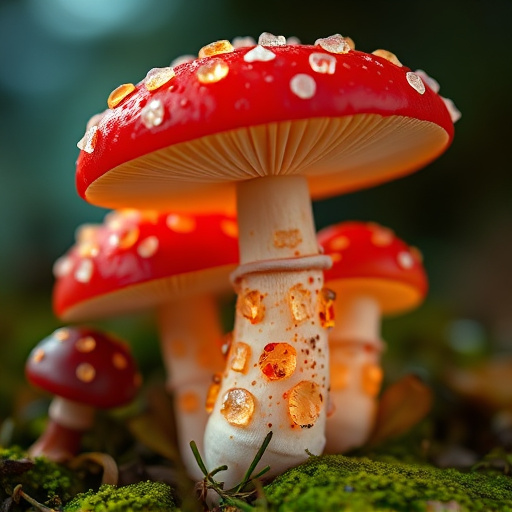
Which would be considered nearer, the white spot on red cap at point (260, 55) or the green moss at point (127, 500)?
the white spot on red cap at point (260, 55)

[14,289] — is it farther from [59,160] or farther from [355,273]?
[355,273]

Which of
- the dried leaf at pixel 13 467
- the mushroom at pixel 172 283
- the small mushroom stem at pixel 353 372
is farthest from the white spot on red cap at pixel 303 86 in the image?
the dried leaf at pixel 13 467

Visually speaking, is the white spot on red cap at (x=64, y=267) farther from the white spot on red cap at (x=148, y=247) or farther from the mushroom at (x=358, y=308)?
the mushroom at (x=358, y=308)

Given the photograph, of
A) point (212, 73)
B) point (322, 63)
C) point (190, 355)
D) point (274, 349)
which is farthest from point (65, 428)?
point (322, 63)

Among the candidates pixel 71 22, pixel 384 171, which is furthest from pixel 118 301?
pixel 71 22

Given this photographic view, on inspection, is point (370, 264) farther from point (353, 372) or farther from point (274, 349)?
point (274, 349)

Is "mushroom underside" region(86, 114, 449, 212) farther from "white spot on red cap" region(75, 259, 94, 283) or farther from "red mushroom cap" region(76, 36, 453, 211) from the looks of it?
"white spot on red cap" region(75, 259, 94, 283)
